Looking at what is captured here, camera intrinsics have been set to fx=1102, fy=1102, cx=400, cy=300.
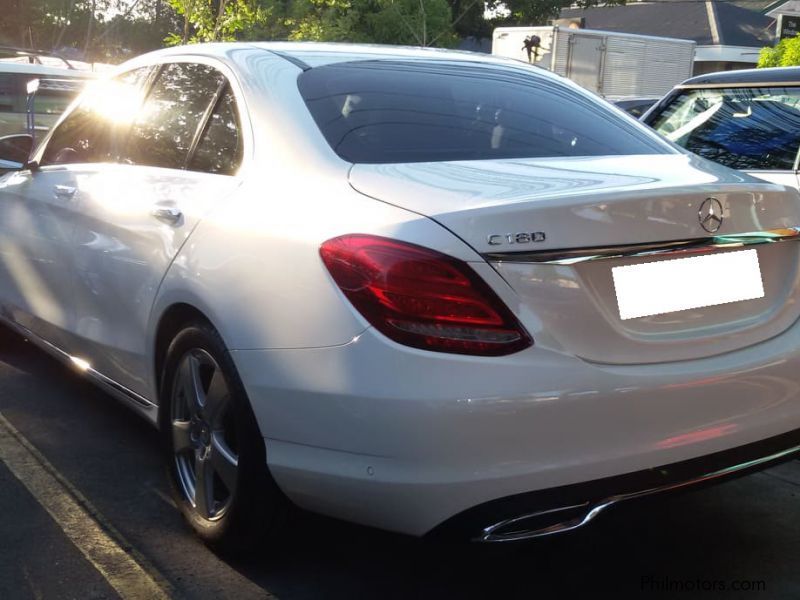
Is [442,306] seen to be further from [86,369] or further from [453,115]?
[86,369]

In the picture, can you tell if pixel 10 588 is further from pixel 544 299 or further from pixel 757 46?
pixel 757 46

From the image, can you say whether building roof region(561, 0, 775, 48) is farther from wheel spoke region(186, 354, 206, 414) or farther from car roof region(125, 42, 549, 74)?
wheel spoke region(186, 354, 206, 414)

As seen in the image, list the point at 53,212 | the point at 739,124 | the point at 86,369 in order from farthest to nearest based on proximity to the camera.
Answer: the point at 739,124
the point at 53,212
the point at 86,369

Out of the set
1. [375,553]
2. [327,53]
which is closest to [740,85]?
[327,53]

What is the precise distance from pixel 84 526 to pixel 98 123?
1796 mm

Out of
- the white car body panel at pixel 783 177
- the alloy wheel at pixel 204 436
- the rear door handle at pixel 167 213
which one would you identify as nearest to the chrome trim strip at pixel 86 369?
the alloy wheel at pixel 204 436

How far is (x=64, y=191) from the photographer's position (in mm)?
4445

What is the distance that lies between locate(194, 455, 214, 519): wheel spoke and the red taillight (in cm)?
96

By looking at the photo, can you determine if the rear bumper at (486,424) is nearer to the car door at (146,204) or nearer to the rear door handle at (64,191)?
the car door at (146,204)

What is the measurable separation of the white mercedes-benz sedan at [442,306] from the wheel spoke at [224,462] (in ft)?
0.04

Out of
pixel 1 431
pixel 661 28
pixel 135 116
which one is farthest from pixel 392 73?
pixel 661 28

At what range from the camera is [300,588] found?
10.5 ft

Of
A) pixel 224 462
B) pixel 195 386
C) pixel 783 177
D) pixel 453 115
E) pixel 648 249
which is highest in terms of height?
pixel 453 115
